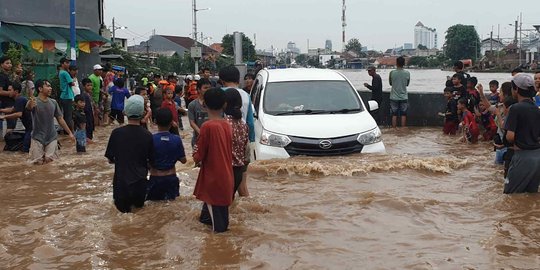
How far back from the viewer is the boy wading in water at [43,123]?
31.5 ft

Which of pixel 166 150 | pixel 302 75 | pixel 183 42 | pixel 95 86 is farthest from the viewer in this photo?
pixel 183 42

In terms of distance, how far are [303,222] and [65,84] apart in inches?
355

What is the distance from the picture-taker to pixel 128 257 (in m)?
5.12

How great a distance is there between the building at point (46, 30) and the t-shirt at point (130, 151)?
46.3 ft

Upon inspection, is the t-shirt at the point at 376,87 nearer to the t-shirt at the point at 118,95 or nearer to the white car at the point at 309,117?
the white car at the point at 309,117

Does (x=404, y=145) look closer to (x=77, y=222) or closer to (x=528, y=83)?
(x=528, y=83)

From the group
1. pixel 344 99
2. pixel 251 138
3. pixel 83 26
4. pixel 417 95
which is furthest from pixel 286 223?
pixel 83 26

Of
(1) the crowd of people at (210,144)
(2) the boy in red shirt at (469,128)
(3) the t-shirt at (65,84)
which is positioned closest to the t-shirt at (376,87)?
(2) the boy in red shirt at (469,128)

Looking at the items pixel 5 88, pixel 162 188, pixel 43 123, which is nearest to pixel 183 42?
pixel 5 88

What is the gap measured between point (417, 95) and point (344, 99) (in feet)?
21.7

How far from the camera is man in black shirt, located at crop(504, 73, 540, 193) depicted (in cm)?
641

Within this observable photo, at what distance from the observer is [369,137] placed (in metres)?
8.84

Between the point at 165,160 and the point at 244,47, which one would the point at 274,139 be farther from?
the point at 244,47

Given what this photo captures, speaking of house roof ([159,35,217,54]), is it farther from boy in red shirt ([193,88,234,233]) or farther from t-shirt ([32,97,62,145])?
boy in red shirt ([193,88,234,233])
